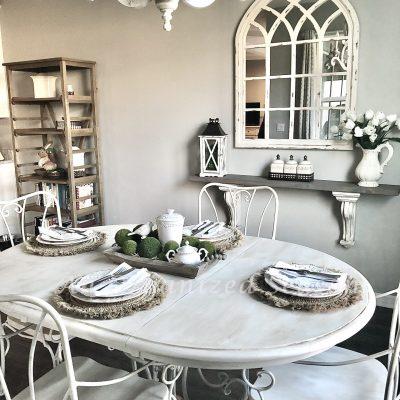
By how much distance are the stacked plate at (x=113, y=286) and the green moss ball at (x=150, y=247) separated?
160 mm

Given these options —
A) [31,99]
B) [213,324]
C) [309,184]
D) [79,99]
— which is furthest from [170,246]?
[31,99]

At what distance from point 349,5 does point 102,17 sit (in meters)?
1.95

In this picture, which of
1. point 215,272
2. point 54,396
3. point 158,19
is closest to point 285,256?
point 215,272

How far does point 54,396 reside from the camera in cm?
132

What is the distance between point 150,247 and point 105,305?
381 mm

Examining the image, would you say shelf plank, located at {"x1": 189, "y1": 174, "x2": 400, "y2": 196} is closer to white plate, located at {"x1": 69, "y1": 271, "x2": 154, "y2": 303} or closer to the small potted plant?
the small potted plant

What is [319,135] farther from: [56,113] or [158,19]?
[56,113]

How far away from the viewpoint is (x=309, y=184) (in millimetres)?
2736

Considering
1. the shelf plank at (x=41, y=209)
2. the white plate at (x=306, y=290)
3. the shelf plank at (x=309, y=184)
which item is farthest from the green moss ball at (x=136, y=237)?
the shelf plank at (x=41, y=209)

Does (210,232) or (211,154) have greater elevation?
(211,154)

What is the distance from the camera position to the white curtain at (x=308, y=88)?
2777 millimetres

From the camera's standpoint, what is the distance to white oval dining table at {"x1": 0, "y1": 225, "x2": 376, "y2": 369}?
42.9 inches

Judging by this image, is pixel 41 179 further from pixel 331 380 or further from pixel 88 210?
pixel 331 380

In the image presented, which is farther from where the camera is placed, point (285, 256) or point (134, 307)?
point (285, 256)
